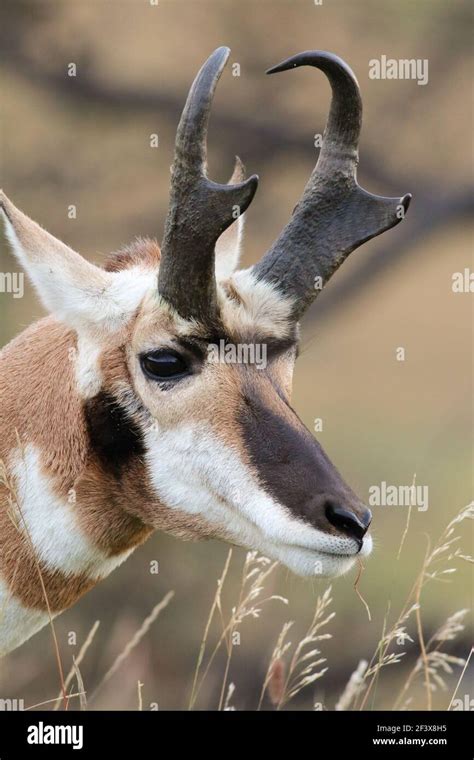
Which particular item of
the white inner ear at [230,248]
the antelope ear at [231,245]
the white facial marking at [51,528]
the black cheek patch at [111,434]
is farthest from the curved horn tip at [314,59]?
the white facial marking at [51,528]

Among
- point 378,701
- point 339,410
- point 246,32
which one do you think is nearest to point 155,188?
point 246,32

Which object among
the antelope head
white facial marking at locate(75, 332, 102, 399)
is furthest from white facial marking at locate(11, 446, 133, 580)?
white facial marking at locate(75, 332, 102, 399)

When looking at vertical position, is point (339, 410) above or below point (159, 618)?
above

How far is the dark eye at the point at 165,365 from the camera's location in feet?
19.2

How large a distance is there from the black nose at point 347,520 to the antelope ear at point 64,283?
1483mm

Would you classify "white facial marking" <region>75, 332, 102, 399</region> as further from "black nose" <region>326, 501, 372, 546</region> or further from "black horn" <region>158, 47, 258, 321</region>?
"black nose" <region>326, 501, 372, 546</region>

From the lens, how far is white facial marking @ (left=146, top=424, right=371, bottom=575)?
541 cm

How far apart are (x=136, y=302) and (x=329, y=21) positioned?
11.3 metres

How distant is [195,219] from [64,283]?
0.75 meters

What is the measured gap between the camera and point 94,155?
15.7m

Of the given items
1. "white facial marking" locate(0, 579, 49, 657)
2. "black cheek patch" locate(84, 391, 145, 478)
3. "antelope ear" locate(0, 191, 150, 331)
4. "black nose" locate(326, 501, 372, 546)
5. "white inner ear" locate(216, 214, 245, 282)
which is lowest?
"white facial marking" locate(0, 579, 49, 657)
